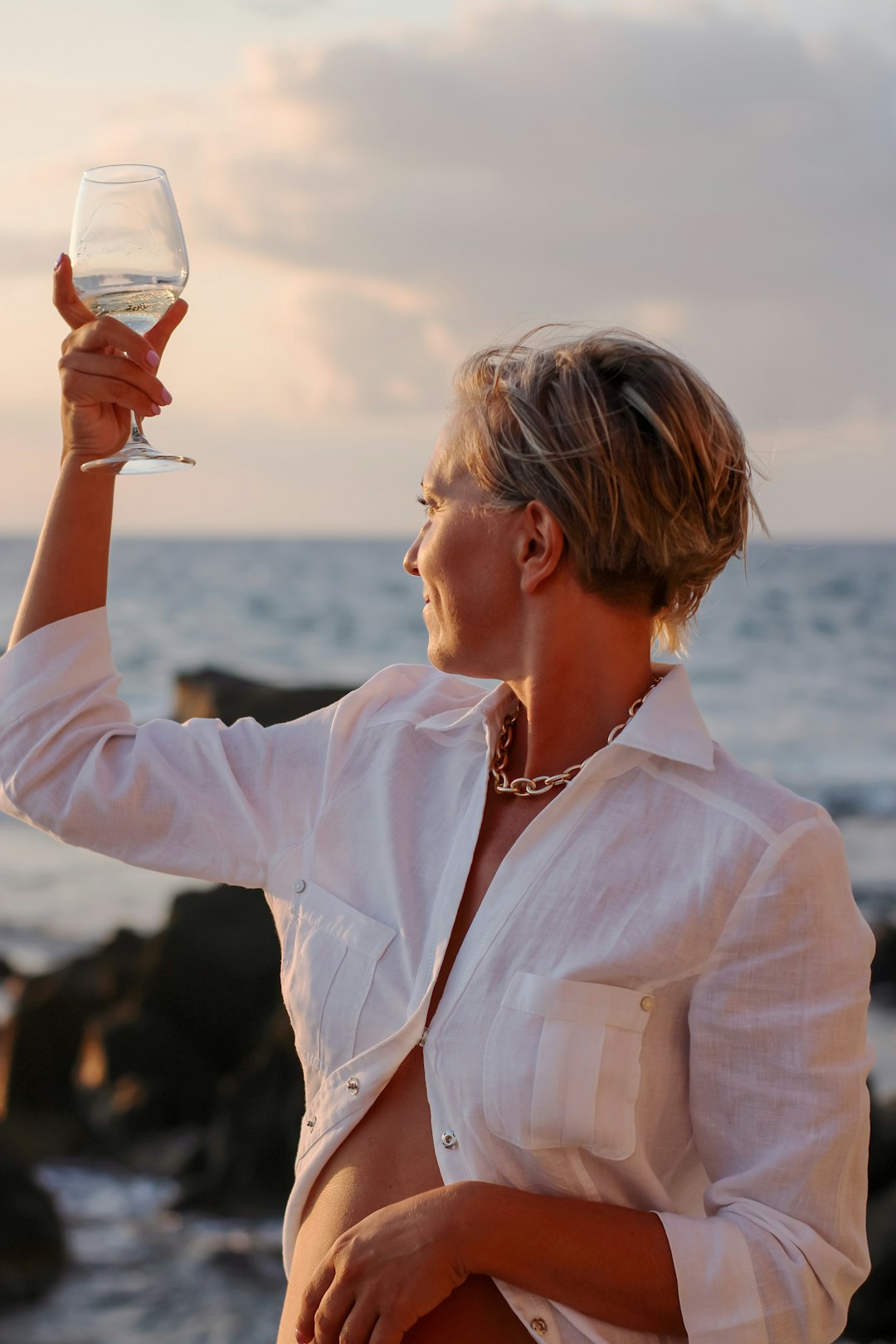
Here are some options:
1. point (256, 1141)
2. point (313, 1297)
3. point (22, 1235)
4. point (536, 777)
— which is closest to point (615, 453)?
point (536, 777)

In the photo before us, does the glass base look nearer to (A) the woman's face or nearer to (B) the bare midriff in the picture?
(A) the woman's face

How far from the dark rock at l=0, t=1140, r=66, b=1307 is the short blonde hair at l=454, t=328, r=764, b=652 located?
14.4 ft

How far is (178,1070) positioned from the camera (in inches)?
270

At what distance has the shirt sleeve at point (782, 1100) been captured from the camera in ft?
5.57

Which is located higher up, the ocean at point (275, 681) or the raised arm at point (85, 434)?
the raised arm at point (85, 434)

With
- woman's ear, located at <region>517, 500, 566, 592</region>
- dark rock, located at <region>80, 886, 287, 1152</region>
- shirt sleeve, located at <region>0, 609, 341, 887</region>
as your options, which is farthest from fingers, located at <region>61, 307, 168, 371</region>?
dark rock, located at <region>80, 886, 287, 1152</region>

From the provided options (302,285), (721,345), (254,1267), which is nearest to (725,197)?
(721,345)

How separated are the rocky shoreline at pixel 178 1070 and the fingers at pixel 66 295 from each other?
439 centimetres

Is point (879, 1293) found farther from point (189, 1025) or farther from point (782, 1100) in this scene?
point (782, 1100)

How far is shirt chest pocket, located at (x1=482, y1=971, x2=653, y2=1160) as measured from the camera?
1.72 meters

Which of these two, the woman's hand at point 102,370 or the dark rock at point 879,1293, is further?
the dark rock at point 879,1293

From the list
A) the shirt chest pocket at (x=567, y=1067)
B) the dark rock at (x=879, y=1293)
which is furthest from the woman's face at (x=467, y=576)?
the dark rock at (x=879, y=1293)

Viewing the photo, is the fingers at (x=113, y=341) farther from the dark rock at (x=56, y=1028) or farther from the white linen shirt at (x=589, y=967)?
the dark rock at (x=56, y=1028)

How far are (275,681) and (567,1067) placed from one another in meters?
8.63
